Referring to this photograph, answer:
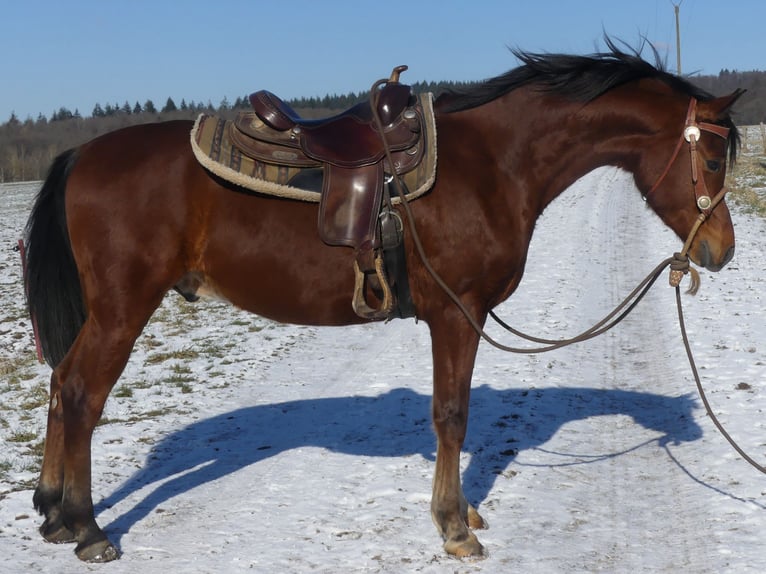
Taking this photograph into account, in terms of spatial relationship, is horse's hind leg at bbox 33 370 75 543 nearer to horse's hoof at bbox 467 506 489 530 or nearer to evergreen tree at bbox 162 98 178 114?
horse's hoof at bbox 467 506 489 530

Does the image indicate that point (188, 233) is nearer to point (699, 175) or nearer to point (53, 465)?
point (53, 465)

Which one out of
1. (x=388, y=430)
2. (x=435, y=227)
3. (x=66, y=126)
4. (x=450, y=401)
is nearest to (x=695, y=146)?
(x=435, y=227)

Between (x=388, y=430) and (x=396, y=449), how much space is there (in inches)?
15.5

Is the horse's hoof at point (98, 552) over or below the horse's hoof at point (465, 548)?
below

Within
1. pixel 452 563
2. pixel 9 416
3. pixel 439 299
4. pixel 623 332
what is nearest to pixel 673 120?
pixel 439 299

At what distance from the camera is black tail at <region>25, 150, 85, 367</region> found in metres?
4.47

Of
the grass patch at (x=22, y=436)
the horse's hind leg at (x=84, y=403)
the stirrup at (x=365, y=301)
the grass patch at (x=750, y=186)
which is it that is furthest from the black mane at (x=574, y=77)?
the grass patch at (x=750, y=186)

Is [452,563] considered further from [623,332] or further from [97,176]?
[623,332]

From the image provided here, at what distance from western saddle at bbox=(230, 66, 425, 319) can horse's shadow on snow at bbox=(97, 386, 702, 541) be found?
1656mm

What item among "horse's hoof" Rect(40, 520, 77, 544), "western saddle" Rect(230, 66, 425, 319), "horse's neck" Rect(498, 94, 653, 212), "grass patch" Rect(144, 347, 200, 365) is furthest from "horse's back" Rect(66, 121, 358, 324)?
"grass patch" Rect(144, 347, 200, 365)

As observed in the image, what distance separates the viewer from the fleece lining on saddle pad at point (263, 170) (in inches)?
161

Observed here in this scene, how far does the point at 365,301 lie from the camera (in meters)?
4.18

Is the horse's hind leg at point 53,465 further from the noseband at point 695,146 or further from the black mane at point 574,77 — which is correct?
the noseband at point 695,146

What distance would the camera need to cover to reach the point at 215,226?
418 cm
